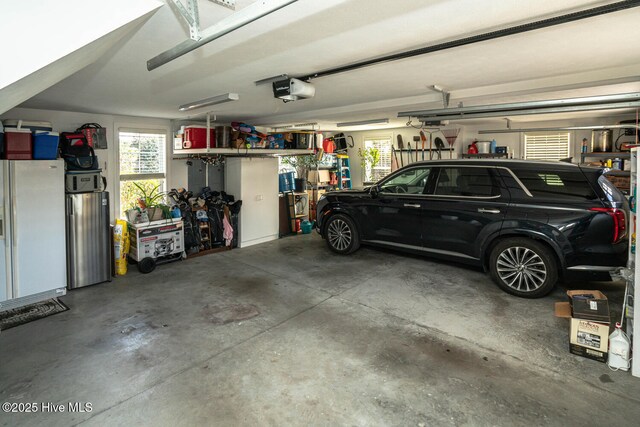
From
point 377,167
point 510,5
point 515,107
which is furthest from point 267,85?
point 377,167

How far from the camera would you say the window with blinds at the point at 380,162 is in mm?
9219

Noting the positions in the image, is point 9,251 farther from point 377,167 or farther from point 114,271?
point 377,167

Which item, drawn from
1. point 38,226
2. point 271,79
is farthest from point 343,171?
point 38,226

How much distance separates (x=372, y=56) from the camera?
2898mm

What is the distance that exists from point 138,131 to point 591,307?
6.63 m

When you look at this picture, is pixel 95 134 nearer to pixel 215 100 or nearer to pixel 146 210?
pixel 146 210

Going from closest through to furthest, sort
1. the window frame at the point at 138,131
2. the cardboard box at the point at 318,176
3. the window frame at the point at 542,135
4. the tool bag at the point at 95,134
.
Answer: the tool bag at the point at 95,134 → the window frame at the point at 138,131 → the window frame at the point at 542,135 → the cardboard box at the point at 318,176

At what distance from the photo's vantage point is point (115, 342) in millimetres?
3225

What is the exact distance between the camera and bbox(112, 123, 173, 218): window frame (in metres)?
5.89

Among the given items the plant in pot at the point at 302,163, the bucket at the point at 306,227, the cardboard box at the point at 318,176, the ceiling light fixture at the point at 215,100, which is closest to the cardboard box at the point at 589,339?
the ceiling light fixture at the point at 215,100

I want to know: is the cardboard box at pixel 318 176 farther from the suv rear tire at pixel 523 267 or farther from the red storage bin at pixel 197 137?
the suv rear tire at pixel 523 267

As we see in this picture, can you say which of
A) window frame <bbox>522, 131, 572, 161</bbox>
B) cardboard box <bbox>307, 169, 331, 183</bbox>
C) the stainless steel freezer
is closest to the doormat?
the stainless steel freezer

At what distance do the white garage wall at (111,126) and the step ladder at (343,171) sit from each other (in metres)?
4.00

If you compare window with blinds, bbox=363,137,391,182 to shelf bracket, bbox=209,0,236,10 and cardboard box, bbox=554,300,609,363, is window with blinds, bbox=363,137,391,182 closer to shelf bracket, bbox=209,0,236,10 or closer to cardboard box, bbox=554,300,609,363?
cardboard box, bbox=554,300,609,363
